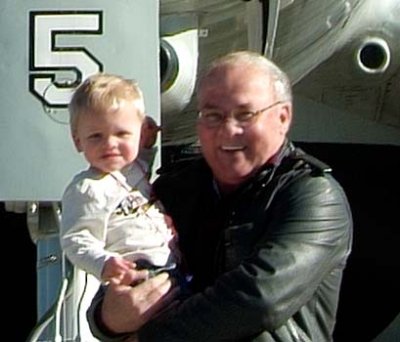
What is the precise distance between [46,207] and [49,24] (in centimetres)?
80

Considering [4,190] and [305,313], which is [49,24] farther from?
[305,313]

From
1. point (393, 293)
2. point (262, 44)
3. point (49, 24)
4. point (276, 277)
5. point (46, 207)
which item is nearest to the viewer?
point (276, 277)

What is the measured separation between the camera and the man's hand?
11.9 feet

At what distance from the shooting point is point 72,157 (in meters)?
6.08

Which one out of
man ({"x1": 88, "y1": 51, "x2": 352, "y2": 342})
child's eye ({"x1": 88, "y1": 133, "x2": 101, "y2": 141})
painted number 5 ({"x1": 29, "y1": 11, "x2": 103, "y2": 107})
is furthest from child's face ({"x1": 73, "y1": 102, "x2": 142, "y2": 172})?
painted number 5 ({"x1": 29, "y1": 11, "x2": 103, "y2": 107})

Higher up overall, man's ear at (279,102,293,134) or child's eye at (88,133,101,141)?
man's ear at (279,102,293,134)

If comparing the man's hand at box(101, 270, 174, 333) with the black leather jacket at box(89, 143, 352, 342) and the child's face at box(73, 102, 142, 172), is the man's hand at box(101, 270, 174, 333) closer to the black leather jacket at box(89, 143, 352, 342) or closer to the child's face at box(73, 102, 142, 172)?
the black leather jacket at box(89, 143, 352, 342)

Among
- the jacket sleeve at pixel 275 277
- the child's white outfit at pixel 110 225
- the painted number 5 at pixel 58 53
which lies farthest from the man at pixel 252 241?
the painted number 5 at pixel 58 53

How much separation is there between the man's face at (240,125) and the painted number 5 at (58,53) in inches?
92.9

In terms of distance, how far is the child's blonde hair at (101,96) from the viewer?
3875 millimetres

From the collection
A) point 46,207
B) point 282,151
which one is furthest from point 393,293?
point 282,151

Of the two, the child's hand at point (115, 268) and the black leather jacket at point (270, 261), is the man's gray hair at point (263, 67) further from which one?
the child's hand at point (115, 268)

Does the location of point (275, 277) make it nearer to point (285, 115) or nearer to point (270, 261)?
point (270, 261)

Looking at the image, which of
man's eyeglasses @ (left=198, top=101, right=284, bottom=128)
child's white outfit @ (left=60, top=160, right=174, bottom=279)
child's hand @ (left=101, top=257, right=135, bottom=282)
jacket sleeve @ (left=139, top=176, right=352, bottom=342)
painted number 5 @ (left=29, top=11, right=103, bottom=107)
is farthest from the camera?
painted number 5 @ (left=29, top=11, right=103, bottom=107)
